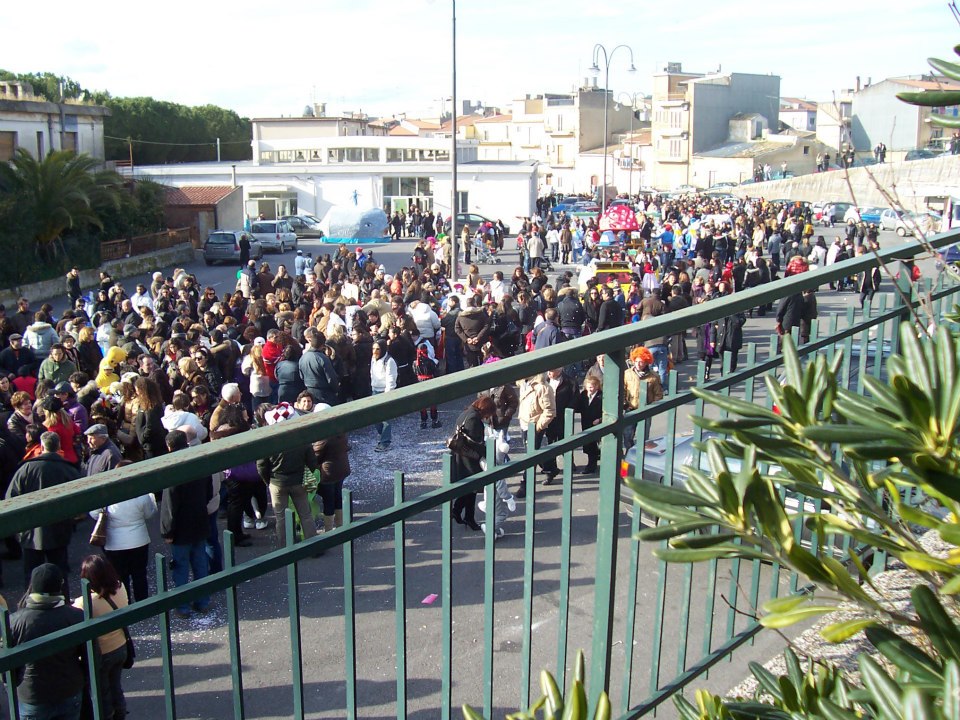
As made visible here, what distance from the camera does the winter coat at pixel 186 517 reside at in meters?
6.33

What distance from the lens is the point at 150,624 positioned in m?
6.74

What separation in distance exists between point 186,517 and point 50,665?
176 inches

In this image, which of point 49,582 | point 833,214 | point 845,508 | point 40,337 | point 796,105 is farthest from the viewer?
point 796,105

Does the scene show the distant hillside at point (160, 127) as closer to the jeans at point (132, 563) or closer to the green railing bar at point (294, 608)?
the jeans at point (132, 563)

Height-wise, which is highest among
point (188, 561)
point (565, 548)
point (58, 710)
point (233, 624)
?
point (233, 624)

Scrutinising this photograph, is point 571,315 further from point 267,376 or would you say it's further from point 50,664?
point 50,664

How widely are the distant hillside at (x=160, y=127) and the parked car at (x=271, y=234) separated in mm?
21376

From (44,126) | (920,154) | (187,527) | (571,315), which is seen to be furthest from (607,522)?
(920,154)

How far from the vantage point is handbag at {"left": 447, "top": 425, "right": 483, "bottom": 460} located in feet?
22.9

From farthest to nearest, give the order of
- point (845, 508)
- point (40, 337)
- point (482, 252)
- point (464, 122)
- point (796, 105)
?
point (464, 122), point (796, 105), point (482, 252), point (40, 337), point (845, 508)

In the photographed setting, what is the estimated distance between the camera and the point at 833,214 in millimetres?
54781

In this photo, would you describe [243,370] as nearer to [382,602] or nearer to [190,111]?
[382,602]

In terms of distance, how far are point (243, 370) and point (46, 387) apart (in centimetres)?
278

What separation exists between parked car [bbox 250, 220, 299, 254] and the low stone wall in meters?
3.13
